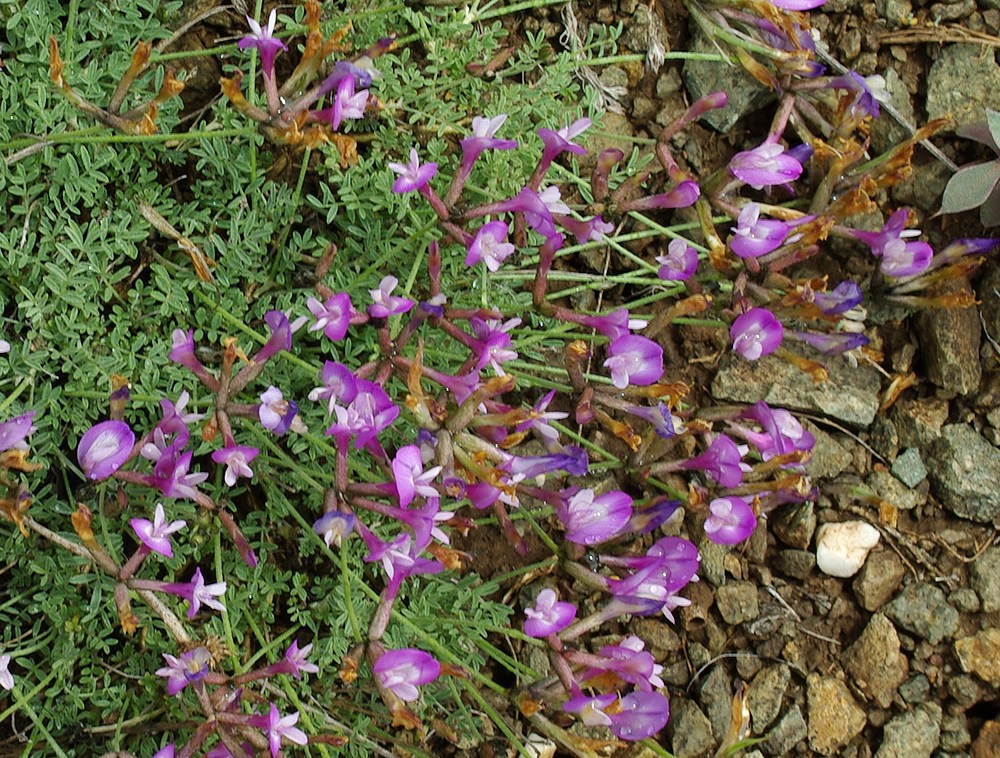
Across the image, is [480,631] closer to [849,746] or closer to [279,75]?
[849,746]

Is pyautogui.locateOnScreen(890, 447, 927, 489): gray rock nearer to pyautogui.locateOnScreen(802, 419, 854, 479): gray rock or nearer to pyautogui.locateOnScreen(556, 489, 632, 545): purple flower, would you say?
pyautogui.locateOnScreen(802, 419, 854, 479): gray rock

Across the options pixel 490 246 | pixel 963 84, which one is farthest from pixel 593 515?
pixel 963 84

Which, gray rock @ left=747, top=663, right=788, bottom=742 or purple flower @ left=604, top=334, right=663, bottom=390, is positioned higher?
purple flower @ left=604, top=334, right=663, bottom=390

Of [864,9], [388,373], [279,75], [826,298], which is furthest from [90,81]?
[864,9]

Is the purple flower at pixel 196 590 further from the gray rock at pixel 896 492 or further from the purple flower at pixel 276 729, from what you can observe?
the gray rock at pixel 896 492

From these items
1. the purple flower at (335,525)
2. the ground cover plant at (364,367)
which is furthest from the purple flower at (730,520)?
the purple flower at (335,525)

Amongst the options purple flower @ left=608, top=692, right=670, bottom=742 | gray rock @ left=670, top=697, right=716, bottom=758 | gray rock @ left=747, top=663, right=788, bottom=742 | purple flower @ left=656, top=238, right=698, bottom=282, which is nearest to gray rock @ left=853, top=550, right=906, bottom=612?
gray rock @ left=747, top=663, right=788, bottom=742

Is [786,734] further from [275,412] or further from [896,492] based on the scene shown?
[275,412]
